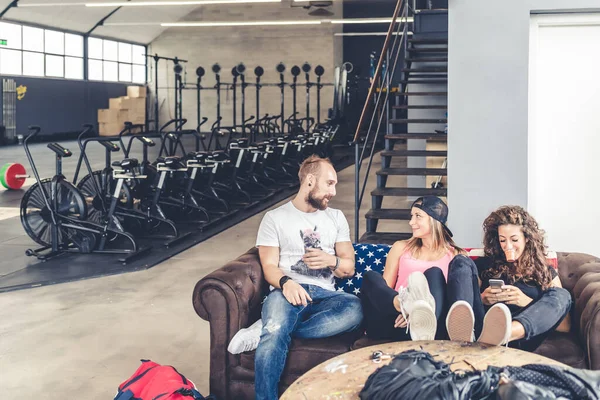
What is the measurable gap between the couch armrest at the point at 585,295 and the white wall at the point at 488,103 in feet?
2.33

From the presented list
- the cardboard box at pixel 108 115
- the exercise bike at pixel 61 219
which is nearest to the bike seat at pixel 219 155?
the exercise bike at pixel 61 219

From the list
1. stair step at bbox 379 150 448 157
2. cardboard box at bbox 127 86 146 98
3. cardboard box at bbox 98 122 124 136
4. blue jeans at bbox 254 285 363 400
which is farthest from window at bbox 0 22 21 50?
blue jeans at bbox 254 285 363 400

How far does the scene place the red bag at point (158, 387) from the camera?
262 centimetres

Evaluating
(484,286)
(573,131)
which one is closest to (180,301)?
(484,286)

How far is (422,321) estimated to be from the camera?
2.51 metres

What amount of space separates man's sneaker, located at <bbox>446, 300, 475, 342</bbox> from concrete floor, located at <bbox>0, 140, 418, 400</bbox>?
1361mm

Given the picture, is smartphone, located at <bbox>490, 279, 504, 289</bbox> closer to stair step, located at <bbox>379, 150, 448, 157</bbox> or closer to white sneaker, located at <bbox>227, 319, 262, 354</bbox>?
white sneaker, located at <bbox>227, 319, 262, 354</bbox>

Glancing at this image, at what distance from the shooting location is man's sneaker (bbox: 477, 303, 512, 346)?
2398 mm

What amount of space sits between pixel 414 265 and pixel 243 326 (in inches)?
30.5

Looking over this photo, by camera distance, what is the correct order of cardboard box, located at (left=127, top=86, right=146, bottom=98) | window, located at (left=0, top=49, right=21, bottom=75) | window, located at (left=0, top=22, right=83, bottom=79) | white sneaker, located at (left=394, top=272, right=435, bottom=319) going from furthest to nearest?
cardboard box, located at (left=127, top=86, right=146, bottom=98), window, located at (left=0, top=22, right=83, bottom=79), window, located at (left=0, top=49, right=21, bottom=75), white sneaker, located at (left=394, top=272, right=435, bottom=319)

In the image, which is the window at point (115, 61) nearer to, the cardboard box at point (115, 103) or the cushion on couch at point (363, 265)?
the cardboard box at point (115, 103)

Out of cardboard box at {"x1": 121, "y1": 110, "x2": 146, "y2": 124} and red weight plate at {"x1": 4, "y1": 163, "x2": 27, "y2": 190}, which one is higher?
A: cardboard box at {"x1": 121, "y1": 110, "x2": 146, "y2": 124}

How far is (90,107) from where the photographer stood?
21953 mm

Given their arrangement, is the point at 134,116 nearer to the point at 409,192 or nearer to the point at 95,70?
the point at 95,70
